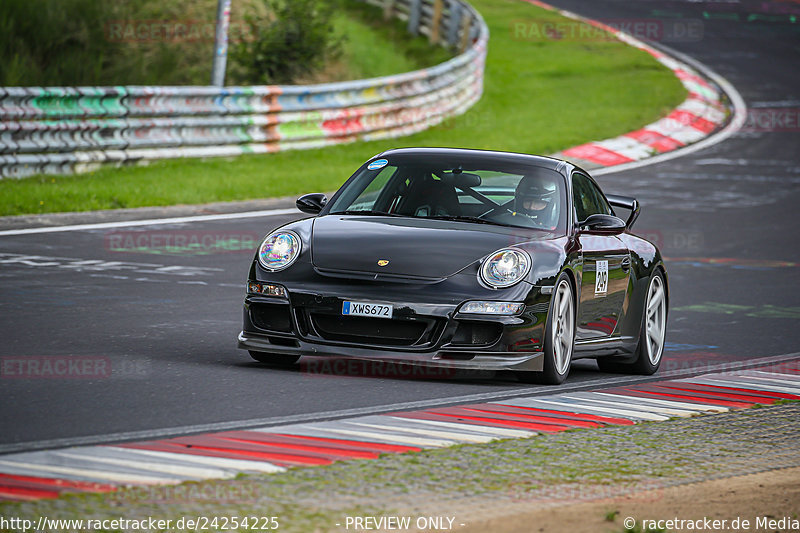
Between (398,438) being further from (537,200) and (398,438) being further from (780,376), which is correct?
(780,376)

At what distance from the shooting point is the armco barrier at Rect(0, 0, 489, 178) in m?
17.5

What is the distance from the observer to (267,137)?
70.4 ft

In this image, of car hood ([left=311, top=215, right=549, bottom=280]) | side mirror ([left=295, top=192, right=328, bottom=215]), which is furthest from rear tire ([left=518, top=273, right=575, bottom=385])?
side mirror ([left=295, top=192, right=328, bottom=215])

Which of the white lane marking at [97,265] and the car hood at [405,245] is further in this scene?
the white lane marking at [97,265]

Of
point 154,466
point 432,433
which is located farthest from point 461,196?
point 154,466

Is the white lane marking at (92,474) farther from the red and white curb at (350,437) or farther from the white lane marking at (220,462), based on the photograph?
the white lane marking at (220,462)

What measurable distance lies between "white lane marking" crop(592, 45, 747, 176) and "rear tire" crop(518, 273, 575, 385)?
46.4 ft

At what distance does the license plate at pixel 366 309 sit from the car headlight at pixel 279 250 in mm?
493

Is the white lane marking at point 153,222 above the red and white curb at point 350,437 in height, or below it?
below

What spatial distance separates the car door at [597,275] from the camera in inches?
350

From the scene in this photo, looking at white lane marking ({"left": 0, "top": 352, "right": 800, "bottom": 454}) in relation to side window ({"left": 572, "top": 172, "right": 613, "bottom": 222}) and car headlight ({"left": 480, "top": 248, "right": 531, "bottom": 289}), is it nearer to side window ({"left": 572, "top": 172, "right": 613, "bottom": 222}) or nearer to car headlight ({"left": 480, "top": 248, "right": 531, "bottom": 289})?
car headlight ({"left": 480, "top": 248, "right": 531, "bottom": 289})

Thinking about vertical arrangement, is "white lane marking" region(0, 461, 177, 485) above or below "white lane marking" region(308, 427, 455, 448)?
above

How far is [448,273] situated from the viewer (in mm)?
8070

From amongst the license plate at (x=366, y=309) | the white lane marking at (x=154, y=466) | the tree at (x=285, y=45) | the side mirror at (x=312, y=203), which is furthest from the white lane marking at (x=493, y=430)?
the tree at (x=285, y=45)
